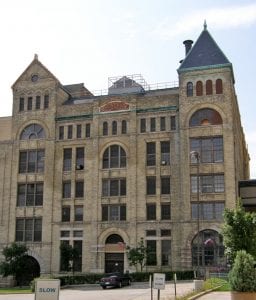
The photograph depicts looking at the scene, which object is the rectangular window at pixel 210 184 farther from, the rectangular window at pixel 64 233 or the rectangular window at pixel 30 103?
the rectangular window at pixel 30 103

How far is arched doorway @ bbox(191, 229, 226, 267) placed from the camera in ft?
173

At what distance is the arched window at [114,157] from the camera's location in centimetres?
6044

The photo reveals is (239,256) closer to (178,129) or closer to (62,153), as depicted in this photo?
(178,129)

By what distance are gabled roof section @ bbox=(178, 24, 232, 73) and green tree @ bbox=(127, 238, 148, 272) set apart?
801 inches

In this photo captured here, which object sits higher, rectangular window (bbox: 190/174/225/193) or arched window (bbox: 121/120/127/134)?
arched window (bbox: 121/120/127/134)

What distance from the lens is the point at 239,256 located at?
21.5 metres

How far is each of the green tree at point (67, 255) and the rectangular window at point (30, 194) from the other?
24.6 ft

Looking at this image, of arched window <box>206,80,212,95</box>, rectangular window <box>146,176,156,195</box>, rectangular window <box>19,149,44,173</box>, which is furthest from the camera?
rectangular window <box>19,149,44,173</box>

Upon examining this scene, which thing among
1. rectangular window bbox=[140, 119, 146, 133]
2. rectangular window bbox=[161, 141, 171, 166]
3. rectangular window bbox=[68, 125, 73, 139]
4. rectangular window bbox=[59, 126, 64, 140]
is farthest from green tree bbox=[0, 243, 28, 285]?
rectangular window bbox=[140, 119, 146, 133]

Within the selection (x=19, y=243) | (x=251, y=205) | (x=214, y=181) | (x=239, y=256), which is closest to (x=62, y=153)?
(x=19, y=243)

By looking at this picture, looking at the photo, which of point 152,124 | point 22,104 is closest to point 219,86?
point 152,124

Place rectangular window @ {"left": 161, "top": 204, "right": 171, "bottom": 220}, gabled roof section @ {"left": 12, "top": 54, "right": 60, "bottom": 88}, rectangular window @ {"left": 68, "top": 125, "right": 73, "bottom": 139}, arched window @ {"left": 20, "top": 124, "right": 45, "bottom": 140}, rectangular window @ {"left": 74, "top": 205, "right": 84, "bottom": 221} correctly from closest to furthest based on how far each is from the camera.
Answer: rectangular window @ {"left": 161, "top": 204, "right": 171, "bottom": 220} < rectangular window @ {"left": 74, "top": 205, "right": 84, "bottom": 221} < rectangular window @ {"left": 68, "top": 125, "right": 73, "bottom": 139} < arched window @ {"left": 20, "top": 124, "right": 45, "bottom": 140} < gabled roof section @ {"left": 12, "top": 54, "right": 60, "bottom": 88}

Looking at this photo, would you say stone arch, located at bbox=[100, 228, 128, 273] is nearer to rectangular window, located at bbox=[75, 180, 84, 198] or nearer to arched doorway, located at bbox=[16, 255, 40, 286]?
rectangular window, located at bbox=[75, 180, 84, 198]

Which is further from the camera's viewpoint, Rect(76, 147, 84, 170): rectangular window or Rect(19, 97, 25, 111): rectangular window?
Rect(19, 97, 25, 111): rectangular window
